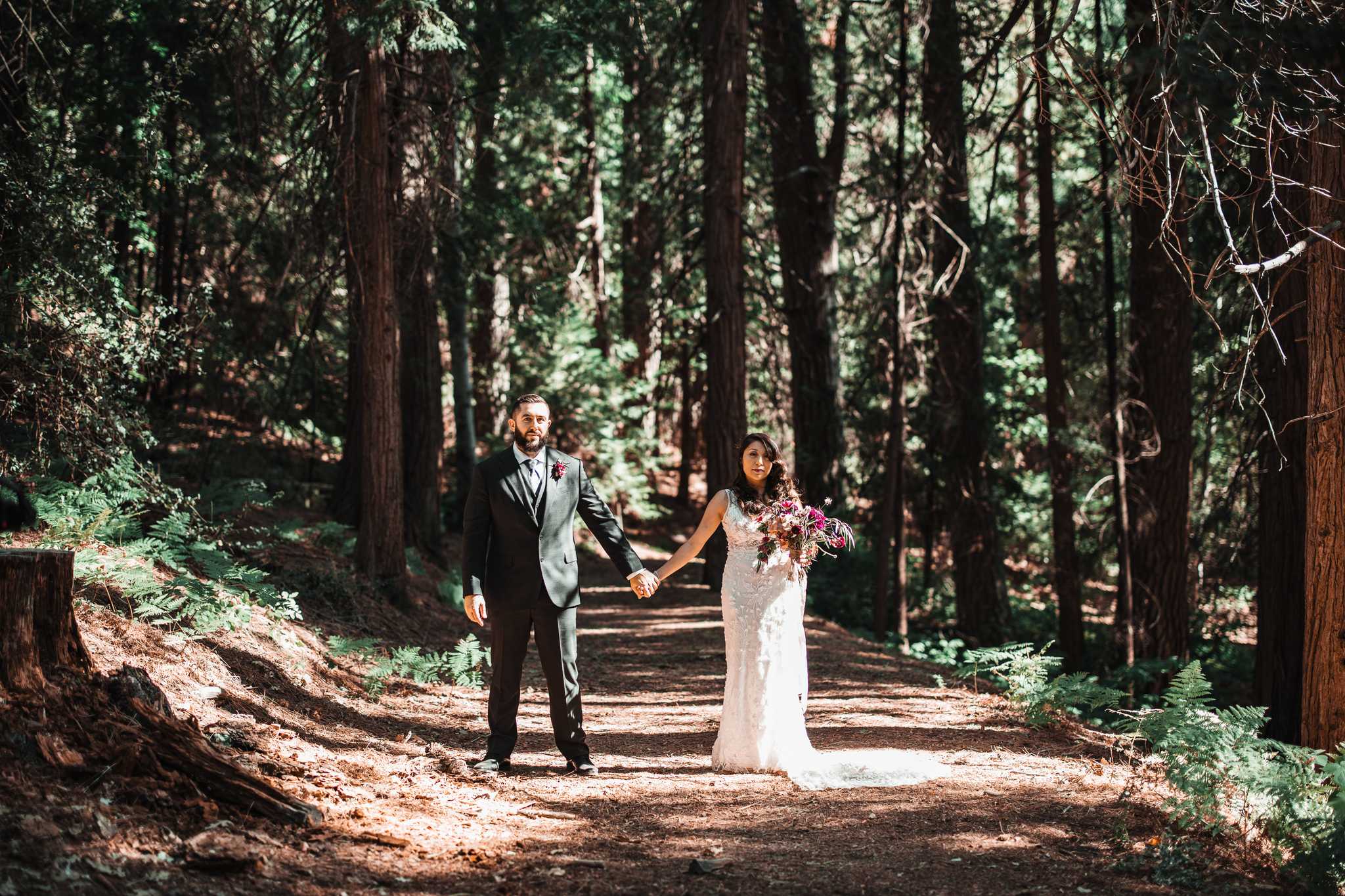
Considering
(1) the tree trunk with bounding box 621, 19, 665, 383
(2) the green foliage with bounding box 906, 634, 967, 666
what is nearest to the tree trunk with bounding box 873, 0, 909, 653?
(2) the green foliage with bounding box 906, 634, 967, 666

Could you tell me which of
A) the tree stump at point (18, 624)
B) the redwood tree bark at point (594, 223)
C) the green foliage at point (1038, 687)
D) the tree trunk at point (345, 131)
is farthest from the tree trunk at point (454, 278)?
the green foliage at point (1038, 687)

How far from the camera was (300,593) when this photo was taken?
11406 millimetres

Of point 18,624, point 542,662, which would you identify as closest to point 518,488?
point 542,662

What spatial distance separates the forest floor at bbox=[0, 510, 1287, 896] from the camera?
4.90 m

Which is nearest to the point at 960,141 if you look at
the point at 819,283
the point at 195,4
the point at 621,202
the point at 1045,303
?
the point at 1045,303

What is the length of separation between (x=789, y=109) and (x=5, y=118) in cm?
1275

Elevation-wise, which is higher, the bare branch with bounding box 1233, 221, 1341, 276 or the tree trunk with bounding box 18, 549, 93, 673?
the bare branch with bounding box 1233, 221, 1341, 276

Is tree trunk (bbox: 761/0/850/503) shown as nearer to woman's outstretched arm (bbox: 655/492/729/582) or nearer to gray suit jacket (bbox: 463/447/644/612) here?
woman's outstretched arm (bbox: 655/492/729/582)

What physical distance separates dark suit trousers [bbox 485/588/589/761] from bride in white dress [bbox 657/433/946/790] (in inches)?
34.0

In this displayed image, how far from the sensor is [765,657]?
24.7ft

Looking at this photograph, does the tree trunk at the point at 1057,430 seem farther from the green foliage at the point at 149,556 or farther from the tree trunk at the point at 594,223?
the tree trunk at the point at 594,223

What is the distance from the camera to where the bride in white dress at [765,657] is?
24.4 ft

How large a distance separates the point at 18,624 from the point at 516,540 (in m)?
2.86

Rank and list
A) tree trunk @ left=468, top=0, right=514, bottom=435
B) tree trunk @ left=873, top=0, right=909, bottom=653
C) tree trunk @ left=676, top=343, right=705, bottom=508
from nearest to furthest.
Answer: tree trunk @ left=468, top=0, right=514, bottom=435, tree trunk @ left=873, top=0, right=909, bottom=653, tree trunk @ left=676, top=343, right=705, bottom=508
